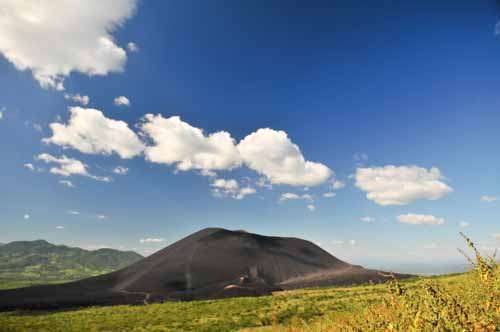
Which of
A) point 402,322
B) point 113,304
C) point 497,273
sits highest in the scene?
point 497,273

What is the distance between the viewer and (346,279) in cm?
9400

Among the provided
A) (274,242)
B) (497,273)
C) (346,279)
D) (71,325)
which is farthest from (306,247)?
(497,273)

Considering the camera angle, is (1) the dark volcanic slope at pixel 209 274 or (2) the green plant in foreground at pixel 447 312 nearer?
(2) the green plant in foreground at pixel 447 312

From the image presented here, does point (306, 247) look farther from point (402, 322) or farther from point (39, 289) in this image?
point (402, 322)

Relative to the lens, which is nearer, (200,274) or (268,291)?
(268,291)

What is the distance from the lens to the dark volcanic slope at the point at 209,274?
7475 centimetres

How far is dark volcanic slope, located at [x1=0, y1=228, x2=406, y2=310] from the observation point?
74.8 metres

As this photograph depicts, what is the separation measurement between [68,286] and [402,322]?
11257 cm

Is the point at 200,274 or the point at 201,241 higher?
the point at 201,241

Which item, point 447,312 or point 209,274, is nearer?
point 447,312

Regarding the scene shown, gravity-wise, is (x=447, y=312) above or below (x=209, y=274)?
above

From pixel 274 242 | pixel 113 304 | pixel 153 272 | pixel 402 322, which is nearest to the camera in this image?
pixel 402 322

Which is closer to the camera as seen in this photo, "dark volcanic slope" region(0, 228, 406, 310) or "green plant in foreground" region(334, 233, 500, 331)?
"green plant in foreground" region(334, 233, 500, 331)

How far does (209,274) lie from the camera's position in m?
110
